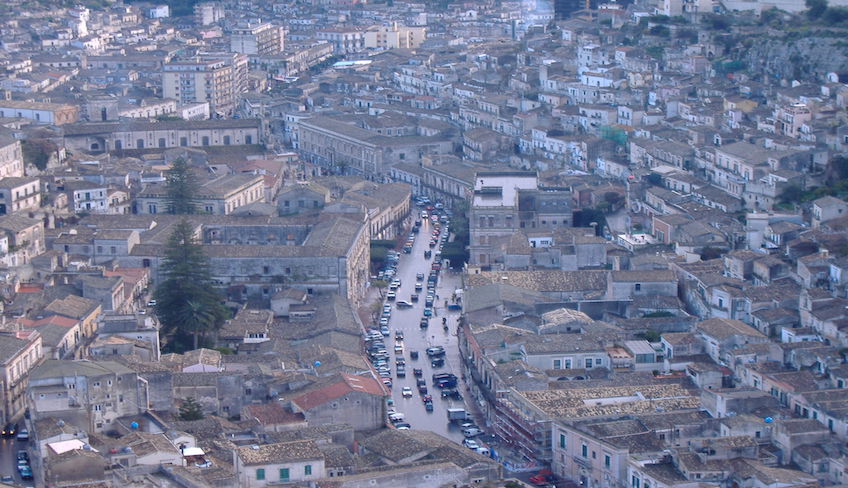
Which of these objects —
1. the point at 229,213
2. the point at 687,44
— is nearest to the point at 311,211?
the point at 229,213

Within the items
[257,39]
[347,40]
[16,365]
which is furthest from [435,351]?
[347,40]

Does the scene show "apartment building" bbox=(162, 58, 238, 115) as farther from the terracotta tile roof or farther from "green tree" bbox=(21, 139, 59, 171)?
the terracotta tile roof

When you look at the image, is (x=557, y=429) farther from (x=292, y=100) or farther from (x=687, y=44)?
(x=292, y=100)

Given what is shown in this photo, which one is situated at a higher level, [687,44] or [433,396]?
[687,44]

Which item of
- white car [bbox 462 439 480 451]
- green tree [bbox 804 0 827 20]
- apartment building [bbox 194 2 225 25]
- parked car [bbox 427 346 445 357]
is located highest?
green tree [bbox 804 0 827 20]

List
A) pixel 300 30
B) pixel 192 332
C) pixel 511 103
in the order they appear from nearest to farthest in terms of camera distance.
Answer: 1. pixel 192 332
2. pixel 511 103
3. pixel 300 30

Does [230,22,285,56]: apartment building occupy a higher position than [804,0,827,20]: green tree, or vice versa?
[804,0,827,20]: green tree

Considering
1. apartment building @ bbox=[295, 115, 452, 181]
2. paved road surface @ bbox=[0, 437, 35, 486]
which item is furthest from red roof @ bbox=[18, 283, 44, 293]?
apartment building @ bbox=[295, 115, 452, 181]
